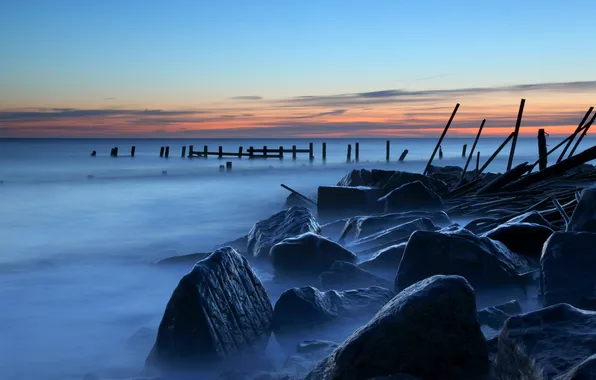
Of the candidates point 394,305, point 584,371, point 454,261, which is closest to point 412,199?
point 454,261

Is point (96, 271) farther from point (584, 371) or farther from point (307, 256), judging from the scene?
point (584, 371)

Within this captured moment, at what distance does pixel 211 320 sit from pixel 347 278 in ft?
7.82


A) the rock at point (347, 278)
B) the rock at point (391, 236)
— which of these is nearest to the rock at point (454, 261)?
the rock at point (347, 278)

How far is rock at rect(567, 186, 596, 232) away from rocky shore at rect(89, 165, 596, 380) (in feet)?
0.03

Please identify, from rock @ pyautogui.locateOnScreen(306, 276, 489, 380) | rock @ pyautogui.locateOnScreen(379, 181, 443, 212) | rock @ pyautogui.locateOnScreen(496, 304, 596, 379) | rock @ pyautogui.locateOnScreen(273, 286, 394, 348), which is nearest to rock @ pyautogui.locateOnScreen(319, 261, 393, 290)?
rock @ pyautogui.locateOnScreen(273, 286, 394, 348)

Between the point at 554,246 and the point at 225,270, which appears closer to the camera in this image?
the point at 225,270

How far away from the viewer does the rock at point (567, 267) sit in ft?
17.1

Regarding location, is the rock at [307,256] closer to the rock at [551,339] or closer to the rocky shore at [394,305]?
the rocky shore at [394,305]

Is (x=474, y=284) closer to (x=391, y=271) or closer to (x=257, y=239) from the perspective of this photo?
(x=391, y=271)

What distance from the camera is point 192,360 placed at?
4617 millimetres

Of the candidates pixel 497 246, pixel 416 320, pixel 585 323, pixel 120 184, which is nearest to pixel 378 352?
pixel 416 320

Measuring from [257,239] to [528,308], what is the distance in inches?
171

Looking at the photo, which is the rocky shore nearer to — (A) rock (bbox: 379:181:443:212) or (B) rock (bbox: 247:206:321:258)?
(B) rock (bbox: 247:206:321:258)

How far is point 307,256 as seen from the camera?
7375mm
